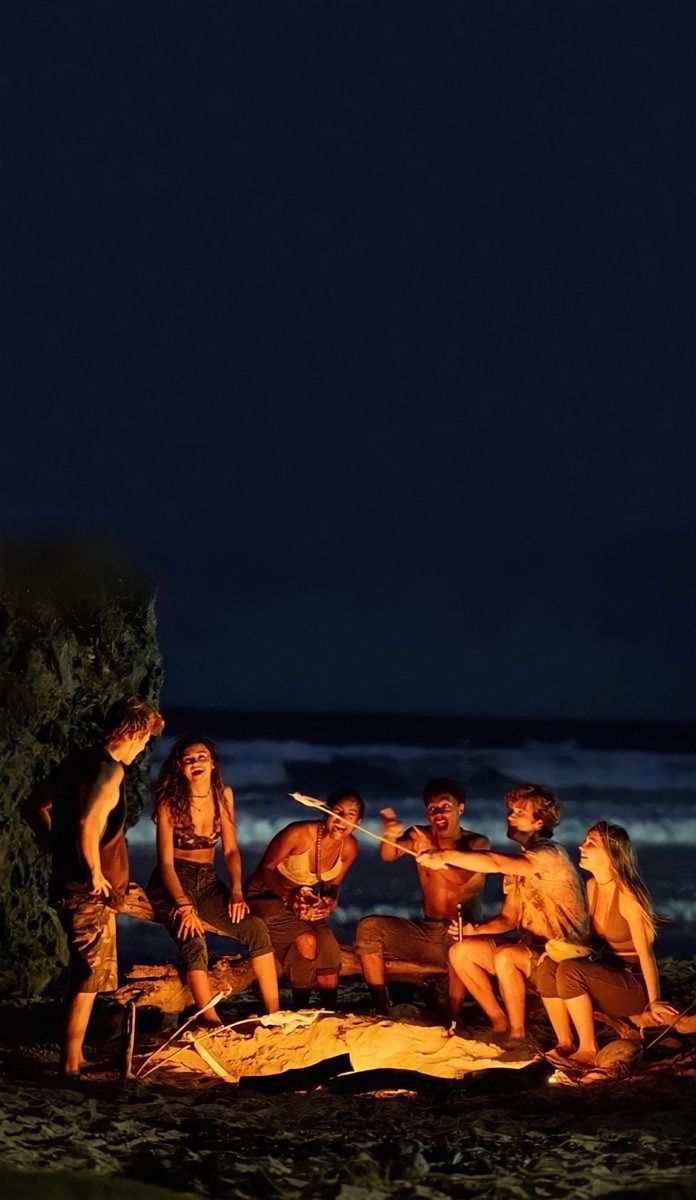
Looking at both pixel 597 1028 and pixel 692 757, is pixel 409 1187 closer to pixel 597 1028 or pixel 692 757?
pixel 597 1028

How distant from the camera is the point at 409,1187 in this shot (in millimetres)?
6176

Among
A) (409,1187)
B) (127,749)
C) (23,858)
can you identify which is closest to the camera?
(409,1187)

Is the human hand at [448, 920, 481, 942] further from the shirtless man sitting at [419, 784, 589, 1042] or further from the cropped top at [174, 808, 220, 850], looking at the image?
the cropped top at [174, 808, 220, 850]

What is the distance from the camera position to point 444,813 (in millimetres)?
8234

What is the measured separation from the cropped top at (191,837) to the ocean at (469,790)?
6147mm

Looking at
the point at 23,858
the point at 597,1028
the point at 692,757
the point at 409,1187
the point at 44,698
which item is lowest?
the point at 409,1187

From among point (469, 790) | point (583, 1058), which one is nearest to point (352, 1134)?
point (583, 1058)

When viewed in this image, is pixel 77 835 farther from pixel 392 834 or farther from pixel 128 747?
pixel 392 834

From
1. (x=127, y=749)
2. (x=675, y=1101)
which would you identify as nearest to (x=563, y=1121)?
(x=675, y=1101)

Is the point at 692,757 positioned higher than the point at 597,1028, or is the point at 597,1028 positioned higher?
the point at 692,757

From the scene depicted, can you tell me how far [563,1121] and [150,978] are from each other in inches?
107

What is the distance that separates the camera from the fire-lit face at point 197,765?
792cm

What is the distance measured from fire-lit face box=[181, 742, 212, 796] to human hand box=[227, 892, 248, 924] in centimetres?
61

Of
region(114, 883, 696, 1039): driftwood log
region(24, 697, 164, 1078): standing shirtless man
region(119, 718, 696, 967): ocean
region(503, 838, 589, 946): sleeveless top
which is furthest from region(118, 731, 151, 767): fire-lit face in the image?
region(119, 718, 696, 967): ocean
